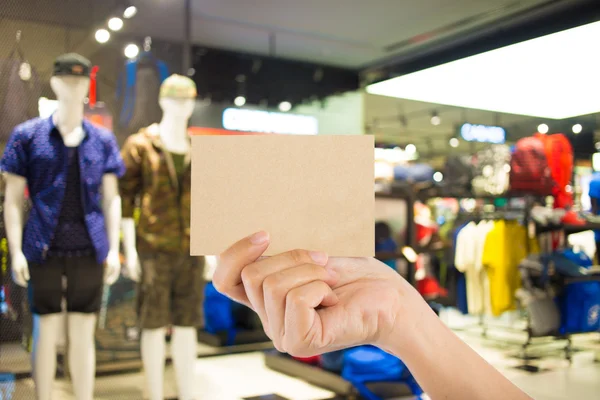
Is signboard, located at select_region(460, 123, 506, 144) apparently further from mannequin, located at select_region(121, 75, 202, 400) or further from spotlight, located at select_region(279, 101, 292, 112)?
mannequin, located at select_region(121, 75, 202, 400)

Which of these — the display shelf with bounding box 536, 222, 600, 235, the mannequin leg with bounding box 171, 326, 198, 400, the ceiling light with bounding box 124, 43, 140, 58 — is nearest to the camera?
the mannequin leg with bounding box 171, 326, 198, 400

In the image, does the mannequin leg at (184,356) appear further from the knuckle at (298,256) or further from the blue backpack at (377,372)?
the knuckle at (298,256)

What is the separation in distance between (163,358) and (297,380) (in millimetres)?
1123

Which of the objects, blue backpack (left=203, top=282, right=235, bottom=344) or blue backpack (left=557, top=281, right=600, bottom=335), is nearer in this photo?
blue backpack (left=557, top=281, right=600, bottom=335)

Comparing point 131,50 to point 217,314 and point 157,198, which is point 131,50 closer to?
point 157,198

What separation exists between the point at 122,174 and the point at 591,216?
3482 millimetres

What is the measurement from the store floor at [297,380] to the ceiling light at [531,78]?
1841mm

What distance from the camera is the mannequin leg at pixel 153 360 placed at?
281 centimetres

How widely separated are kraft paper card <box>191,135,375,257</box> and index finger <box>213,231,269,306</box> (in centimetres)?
1

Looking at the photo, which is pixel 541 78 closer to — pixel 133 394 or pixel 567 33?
pixel 567 33

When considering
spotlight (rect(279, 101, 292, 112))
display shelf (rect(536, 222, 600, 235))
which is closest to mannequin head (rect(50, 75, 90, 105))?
display shelf (rect(536, 222, 600, 235))

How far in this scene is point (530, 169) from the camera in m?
4.59

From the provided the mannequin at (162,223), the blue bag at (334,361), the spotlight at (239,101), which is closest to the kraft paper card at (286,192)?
the mannequin at (162,223)

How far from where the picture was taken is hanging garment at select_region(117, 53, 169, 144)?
3.38 metres
